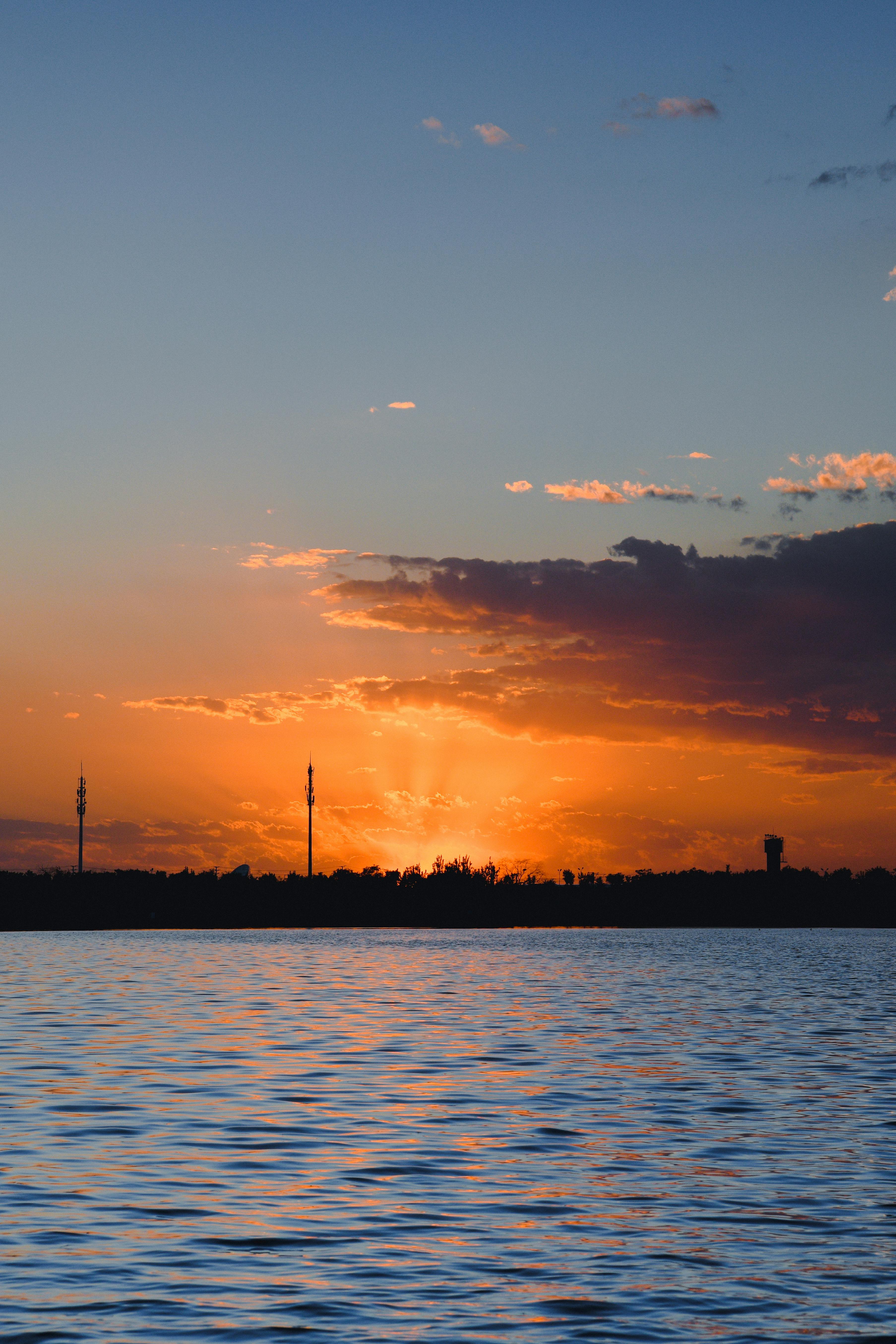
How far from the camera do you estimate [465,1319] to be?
14.9 metres

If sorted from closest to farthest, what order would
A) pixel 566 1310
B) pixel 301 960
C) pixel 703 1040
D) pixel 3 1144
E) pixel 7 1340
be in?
1. pixel 7 1340
2. pixel 566 1310
3. pixel 3 1144
4. pixel 703 1040
5. pixel 301 960

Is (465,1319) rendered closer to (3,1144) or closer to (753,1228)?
(753,1228)

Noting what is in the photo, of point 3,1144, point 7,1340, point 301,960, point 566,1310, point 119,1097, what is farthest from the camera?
point 301,960

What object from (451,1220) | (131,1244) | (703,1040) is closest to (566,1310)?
(451,1220)

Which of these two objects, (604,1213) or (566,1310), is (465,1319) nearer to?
(566,1310)

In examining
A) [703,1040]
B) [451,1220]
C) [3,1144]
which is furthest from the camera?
[703,1040]

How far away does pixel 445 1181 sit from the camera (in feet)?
74.5

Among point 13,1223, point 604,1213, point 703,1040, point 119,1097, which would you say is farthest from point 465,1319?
point 703,1040

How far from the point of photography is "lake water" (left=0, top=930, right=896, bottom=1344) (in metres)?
15.3

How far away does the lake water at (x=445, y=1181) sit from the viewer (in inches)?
603

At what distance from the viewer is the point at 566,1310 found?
49.9 feet

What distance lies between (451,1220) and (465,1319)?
488 centimetres

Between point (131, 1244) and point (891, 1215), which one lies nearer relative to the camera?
point (131, 1244)

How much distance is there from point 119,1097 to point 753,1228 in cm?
1752
